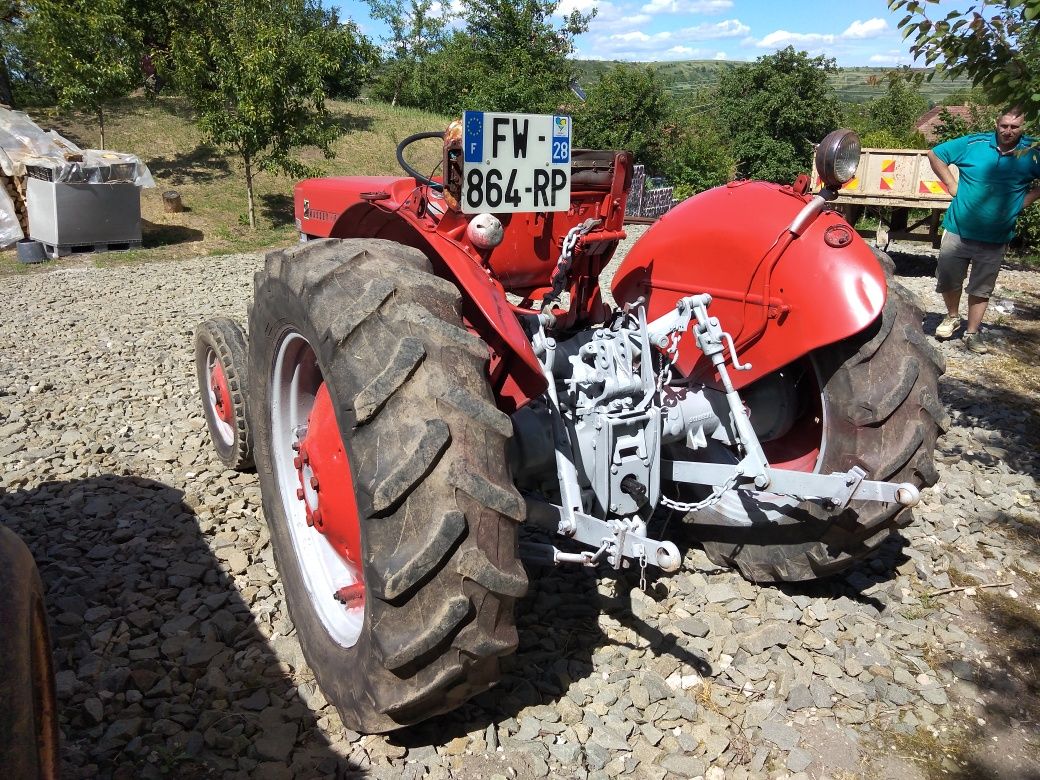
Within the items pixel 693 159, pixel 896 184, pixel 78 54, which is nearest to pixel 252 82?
pixel 78 54

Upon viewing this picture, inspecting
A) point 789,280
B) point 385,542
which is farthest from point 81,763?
point 789,280

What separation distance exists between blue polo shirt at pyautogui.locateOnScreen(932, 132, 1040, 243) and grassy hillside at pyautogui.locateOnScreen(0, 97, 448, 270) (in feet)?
33.3

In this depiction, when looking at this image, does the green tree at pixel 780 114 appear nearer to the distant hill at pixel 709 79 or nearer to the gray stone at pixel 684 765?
the distant hill at pixel 709 79

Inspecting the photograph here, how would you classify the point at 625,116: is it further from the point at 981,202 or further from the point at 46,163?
the point at 981,202

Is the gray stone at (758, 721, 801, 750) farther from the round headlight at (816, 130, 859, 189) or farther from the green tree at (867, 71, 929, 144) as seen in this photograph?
the green tree at (867, 71, 929, 144)

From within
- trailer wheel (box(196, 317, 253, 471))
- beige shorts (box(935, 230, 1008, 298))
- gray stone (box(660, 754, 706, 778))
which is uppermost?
beige shorts (box(935, 230, 1008, 298))

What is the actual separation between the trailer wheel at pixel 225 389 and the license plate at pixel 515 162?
1.79 meters

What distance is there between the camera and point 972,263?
266 inches

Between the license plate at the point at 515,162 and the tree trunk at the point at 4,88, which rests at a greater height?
the tree trunk at the point at 4,88

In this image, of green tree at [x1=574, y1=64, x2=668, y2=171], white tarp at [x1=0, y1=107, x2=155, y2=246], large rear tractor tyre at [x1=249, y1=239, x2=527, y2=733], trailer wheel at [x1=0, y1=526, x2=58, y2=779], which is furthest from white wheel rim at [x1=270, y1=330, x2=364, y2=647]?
green tree at [x1=574, y1=64, x2=668, y2=171]

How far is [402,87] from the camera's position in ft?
135

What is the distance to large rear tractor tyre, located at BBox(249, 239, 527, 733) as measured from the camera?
190 cm

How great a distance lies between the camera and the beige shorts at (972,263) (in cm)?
660

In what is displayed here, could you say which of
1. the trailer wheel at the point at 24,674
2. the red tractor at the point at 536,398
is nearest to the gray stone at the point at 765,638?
the red tractor at the point at 536,398
